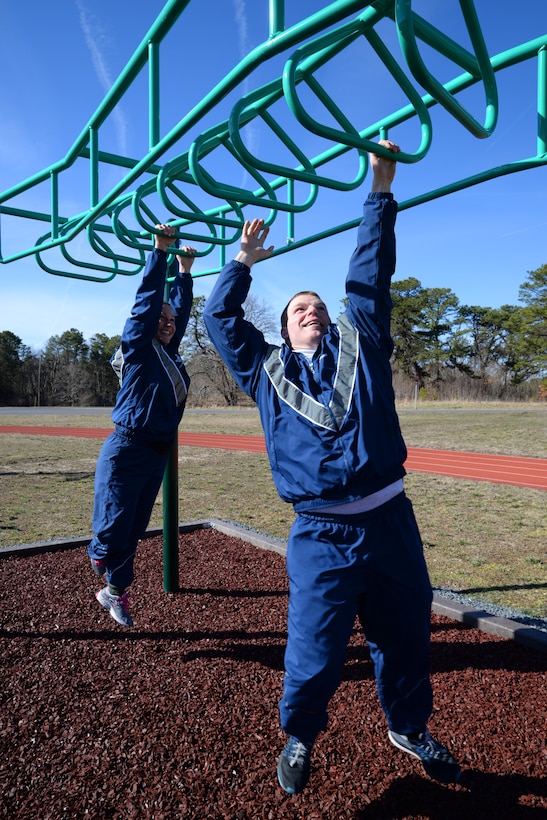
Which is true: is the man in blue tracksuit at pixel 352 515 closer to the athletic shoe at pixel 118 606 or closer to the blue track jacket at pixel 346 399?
the blue track jacket at pixel 346 399

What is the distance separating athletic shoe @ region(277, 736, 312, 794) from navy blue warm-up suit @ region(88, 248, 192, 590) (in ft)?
4.71

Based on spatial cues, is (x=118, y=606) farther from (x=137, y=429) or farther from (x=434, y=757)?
(x=434, y=757)

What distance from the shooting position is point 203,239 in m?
2.78

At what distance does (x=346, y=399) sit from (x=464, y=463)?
1018 centimetres

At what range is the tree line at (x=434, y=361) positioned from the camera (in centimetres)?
4256

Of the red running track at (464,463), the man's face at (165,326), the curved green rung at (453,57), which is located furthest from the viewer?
the red running track at (464,463)

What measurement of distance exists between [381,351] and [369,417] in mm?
269

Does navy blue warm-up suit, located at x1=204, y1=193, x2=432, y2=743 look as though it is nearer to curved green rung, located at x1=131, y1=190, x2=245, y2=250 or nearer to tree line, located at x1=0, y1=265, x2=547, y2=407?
curved green rung, located at x1=131, y1=190, x2=245, y2=250

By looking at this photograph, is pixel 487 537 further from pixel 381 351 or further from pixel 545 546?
pixel 381 351

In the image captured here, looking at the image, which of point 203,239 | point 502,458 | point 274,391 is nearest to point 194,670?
point 274,391

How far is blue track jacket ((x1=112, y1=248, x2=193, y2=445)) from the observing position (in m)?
2.70

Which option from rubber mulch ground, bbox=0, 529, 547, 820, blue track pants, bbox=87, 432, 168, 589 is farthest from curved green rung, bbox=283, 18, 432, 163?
rubber mulch ground, bbox=0, 529, 547, 820

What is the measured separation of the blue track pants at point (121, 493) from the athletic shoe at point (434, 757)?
163 centimetres

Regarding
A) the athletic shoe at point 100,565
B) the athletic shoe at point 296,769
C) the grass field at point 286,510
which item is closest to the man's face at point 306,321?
the athletic shoe at point 296,769
